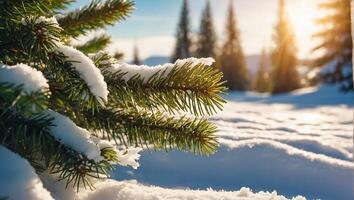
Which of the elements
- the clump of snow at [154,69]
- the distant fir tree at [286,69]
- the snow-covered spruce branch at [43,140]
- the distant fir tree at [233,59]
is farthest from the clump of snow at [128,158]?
the distant fir tree at [233,59]

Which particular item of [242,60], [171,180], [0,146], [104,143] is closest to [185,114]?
[104,143]

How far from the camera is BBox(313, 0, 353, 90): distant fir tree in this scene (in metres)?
24.5

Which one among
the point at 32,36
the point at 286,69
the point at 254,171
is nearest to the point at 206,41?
the point at 286,69

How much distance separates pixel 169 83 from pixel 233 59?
50.4 meters

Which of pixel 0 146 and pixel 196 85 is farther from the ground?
pixel 196 85

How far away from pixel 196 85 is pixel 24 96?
713 mm

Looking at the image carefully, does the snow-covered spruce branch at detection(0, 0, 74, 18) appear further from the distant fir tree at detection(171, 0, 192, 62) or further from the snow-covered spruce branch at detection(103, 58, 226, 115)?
the distant fir tree at detection(171, 0, 192, 62)

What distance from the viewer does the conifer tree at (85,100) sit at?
1.64m

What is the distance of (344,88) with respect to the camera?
77.9 ft

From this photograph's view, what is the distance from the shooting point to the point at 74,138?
1670mm

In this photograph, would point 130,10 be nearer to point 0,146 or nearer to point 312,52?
point 0,146

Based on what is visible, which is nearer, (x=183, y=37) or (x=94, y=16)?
(x=94, y=16)

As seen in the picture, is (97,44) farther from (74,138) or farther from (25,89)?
(25,89)

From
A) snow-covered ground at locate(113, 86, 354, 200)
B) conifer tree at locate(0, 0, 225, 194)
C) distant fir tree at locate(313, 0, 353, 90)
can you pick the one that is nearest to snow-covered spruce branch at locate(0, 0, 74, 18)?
conifer tree at locate(0, 0, 225, 194)
